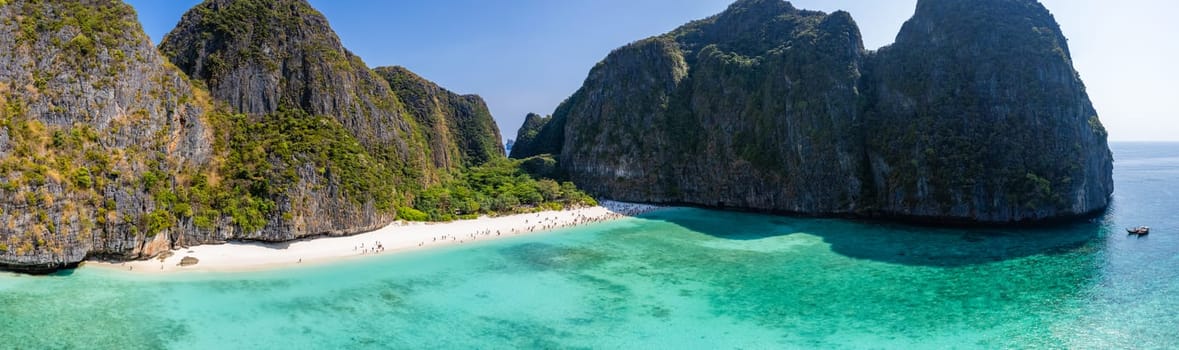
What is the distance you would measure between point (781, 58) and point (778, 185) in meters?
20.7

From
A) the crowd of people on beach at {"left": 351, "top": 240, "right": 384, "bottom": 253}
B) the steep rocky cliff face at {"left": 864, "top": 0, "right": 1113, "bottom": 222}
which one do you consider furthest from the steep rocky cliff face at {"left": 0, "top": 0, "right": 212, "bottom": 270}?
the steep rocky cliff face at {"left": 864, "top": 0, "right": 1113, "bottom": 222}

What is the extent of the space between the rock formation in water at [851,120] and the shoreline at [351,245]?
934 inches

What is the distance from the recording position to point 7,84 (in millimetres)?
35812

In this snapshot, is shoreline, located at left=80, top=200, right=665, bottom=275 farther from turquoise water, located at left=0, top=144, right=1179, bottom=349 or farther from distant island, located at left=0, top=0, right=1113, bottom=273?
turquoise water, located at left=0, top=144, right=1179, bottom=349

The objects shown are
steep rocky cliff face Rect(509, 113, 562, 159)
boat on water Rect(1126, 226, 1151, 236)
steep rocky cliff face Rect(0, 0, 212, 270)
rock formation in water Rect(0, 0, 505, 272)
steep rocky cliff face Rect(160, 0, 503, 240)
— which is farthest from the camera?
steep rocky cliff face Rect(509, 113, 562, 159)

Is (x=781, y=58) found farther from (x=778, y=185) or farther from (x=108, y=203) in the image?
(x=108, y=203)

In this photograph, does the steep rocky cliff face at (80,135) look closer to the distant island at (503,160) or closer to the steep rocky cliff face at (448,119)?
the distant island at (503,160)

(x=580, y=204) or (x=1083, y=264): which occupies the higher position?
(x=580, y=204)

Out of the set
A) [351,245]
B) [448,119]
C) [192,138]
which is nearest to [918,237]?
[351,245]

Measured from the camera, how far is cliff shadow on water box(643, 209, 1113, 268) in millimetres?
43969

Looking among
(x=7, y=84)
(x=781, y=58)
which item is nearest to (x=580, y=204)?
(x=781, y=58)

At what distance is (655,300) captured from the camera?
33156mm

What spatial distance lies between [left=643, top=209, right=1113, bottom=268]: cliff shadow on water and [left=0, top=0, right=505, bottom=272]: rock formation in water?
40.9 metres

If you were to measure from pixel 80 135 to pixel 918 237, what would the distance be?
73743 millimetres
